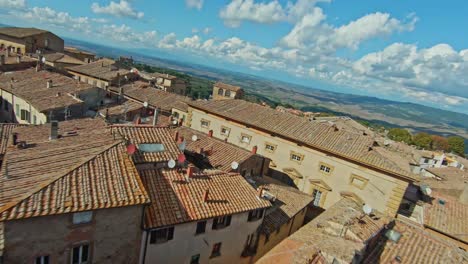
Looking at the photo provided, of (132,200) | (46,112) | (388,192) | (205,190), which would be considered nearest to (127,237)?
(132,200)

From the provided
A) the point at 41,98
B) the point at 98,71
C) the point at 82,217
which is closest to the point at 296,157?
the point at 82,217

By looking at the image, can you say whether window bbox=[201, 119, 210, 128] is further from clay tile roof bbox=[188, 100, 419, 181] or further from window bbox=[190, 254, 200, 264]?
window bbox=[190, 254, 200, 264]

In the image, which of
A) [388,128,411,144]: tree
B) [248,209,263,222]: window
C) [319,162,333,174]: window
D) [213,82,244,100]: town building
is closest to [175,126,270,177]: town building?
[248,209,263,222]: window

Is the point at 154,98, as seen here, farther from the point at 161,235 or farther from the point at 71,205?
the point at 71,205

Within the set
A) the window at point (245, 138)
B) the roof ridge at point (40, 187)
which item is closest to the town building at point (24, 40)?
the window at point (245, 138)

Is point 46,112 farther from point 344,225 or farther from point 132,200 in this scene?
point 344,225

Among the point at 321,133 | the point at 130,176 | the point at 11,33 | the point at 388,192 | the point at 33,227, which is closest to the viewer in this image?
the point at 33,227

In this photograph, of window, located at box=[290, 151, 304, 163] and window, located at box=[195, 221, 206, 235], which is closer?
window, located at box=[195, 221, 206, 235]
